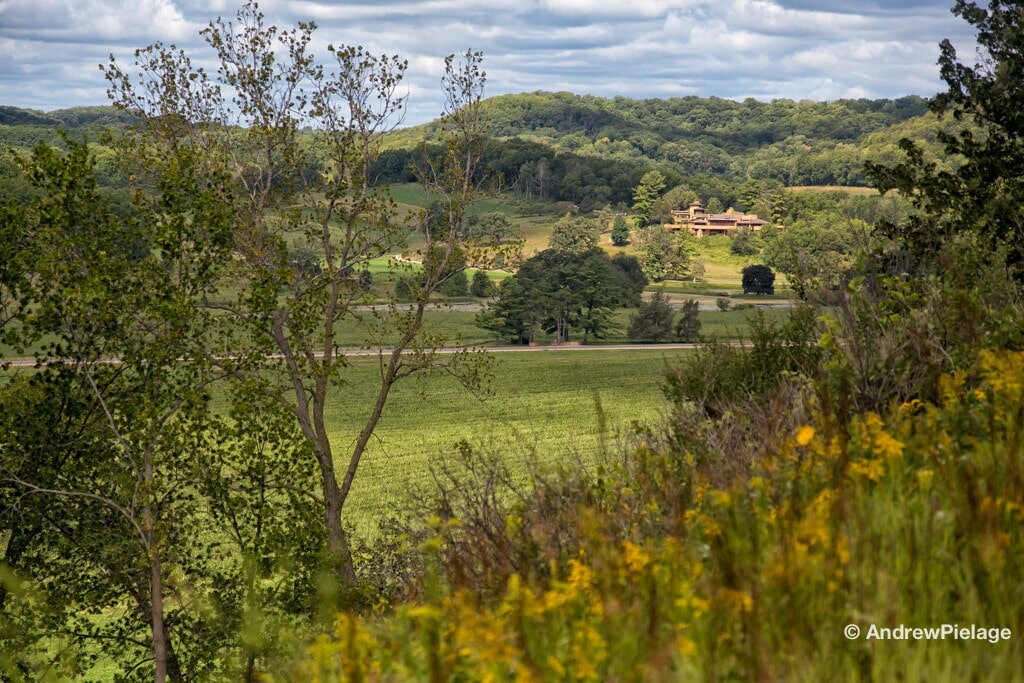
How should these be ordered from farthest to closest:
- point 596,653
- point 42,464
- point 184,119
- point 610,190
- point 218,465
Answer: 1. point 610,190
2. point 184,119
3. point 218,465
4. point 42,464
5. point 596,653

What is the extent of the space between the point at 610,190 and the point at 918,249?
168034 mm

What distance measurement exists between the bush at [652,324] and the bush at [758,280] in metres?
29.4

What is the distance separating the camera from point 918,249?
19125mm

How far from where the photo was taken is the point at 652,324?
97188 millimetres

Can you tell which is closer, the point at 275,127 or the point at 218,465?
the point at 218,465

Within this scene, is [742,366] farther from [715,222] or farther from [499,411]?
[715,222]

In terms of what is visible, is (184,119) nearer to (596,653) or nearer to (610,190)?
(596,653)

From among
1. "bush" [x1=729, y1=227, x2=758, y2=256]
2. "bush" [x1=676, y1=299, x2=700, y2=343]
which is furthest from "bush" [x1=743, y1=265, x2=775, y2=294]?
"bush" [x1=729, y1=227, x2=758, y2=256]

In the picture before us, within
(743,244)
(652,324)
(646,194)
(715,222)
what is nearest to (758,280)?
(652,324)

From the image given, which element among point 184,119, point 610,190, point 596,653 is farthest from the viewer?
point 610,190

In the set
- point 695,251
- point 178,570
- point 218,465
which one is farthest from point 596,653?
point 695,251

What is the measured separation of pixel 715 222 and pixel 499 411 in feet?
384

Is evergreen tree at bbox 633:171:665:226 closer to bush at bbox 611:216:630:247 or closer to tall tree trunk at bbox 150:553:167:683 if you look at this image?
bush at bbox 611:216:630:247

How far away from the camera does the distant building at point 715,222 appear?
166375 mm
